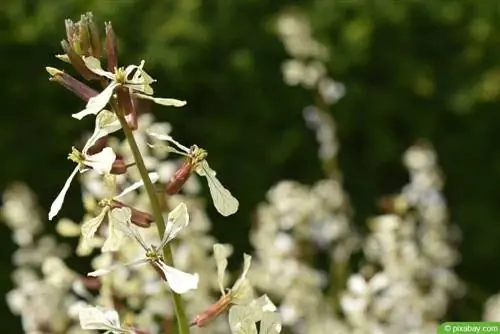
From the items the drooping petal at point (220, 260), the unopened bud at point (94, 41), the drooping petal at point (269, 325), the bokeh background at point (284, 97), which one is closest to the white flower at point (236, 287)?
the drooping petal at point (220, 260)

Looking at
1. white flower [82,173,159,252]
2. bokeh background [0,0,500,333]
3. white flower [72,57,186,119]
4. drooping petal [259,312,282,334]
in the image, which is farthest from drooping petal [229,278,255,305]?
bokeh background [0,0,500,333]

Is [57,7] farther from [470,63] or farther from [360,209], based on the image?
[470,63]

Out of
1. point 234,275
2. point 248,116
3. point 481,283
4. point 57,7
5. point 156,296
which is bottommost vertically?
point 156,296

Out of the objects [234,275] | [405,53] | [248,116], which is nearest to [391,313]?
[234,275]

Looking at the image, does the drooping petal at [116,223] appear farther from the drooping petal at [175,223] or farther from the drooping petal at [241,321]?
the drooping petal at [241,321]

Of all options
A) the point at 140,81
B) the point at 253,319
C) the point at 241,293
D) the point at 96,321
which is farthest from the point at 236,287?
the point at 140,81

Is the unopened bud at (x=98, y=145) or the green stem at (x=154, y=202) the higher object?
the unopened bud at (x=98, y=145)

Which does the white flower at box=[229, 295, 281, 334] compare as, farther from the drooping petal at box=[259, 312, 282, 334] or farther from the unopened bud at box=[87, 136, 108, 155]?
the unopened bud at box=[87, 136, 108, 155]
